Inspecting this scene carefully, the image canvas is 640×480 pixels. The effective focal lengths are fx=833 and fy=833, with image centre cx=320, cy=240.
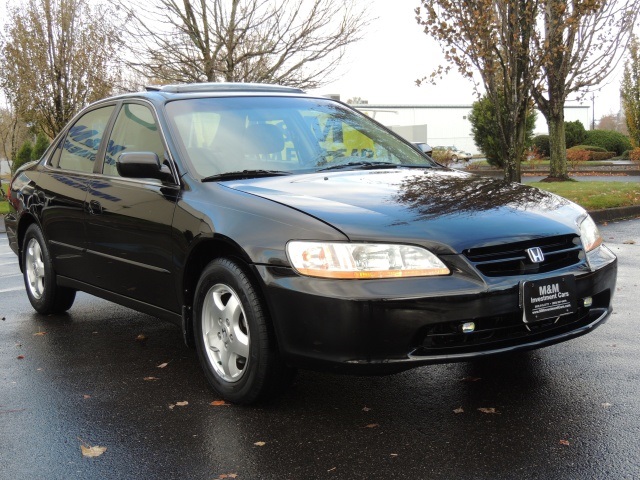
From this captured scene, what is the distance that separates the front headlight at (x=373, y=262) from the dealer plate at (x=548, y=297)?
15.5 inches

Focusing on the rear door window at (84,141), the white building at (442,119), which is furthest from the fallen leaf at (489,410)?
the white building at (442,119)

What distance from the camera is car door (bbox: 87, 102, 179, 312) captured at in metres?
4.74

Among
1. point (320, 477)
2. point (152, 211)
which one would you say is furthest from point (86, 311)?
point (320, 477)

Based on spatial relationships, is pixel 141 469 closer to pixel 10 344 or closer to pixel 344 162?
pixel 344 162

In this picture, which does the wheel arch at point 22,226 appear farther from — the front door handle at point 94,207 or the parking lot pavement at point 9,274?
the parking lot pavement at point 9,274

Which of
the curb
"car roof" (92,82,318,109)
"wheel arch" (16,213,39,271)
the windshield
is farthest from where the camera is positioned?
the curb

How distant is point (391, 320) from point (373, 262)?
0.89 ft

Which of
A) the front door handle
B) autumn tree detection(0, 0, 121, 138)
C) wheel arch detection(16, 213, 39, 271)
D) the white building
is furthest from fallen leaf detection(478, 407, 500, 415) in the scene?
the white building

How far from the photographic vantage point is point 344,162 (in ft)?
16.6

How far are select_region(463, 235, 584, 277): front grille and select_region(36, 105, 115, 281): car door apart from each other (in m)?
3.00

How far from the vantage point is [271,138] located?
5.06 meters

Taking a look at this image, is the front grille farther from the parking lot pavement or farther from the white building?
the white building

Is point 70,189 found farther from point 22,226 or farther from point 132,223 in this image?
point 22,226

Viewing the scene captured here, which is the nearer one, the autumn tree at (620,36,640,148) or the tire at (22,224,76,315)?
the tire at (22,224,76,315)
